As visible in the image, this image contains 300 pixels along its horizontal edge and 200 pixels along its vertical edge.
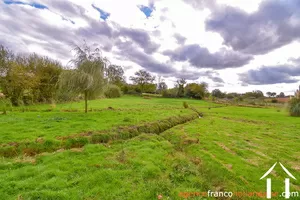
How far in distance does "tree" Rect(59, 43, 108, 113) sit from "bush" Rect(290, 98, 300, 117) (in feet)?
104

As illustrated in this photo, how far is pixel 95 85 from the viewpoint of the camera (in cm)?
1570

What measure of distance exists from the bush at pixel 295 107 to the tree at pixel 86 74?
31.7 meters

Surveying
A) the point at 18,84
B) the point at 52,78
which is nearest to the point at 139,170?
the point at 18,84

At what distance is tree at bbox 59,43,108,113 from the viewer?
48.1 feet

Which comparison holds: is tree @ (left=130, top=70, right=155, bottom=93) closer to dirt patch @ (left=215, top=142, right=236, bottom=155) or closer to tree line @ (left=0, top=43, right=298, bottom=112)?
tree line @ (left=0, top=43, right=298, bottom=112)

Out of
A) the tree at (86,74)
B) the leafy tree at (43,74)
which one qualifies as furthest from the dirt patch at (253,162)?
the leafy tree at (43,74)

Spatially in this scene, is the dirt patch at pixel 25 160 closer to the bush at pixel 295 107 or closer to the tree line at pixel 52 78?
the tree line at pixel 52 78

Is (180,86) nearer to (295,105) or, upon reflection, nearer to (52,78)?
(295,105)

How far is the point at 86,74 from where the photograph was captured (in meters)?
14.8

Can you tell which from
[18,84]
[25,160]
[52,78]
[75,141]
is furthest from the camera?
[52,78]

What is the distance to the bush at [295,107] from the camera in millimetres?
25928

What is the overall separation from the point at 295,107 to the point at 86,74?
33521 millimetres

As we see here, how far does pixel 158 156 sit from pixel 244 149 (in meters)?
5.40

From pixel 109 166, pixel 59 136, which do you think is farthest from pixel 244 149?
pixel 59 136
